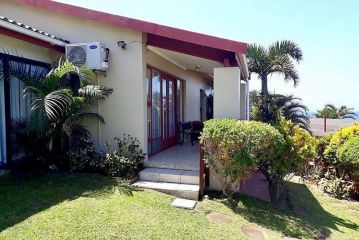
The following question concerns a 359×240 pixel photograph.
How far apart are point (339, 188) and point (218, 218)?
584cm

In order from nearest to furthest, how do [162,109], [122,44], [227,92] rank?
[227,92] → [122,44] → [162,109]

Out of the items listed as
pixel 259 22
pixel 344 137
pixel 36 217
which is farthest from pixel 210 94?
pixel 36 217

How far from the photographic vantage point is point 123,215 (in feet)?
18.3

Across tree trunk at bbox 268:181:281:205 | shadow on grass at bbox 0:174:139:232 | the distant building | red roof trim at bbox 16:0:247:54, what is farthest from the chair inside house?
the distant building

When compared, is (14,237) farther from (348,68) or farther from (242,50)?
(348,68)

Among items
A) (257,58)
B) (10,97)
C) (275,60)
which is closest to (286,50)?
(275,60)

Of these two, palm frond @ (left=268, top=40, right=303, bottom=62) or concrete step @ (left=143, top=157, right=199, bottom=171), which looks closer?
concrete step @ (left=143, top=157, right=199, bottom=171)

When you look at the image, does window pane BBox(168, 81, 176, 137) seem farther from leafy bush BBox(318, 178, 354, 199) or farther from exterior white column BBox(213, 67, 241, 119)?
leafy bush BBox(318, 178, 354, 199)

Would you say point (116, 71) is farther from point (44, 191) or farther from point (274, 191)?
point (274, 191)

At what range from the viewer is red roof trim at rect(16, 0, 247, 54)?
7298 mm

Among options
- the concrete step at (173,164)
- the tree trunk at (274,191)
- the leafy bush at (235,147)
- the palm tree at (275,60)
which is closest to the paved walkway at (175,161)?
the concrete step at (173,164)

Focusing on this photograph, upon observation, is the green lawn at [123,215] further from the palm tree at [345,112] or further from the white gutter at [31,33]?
the palm tree at [345,112]

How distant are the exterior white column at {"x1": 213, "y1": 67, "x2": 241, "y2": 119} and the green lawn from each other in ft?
7.51

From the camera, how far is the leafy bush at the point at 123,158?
779 cm
